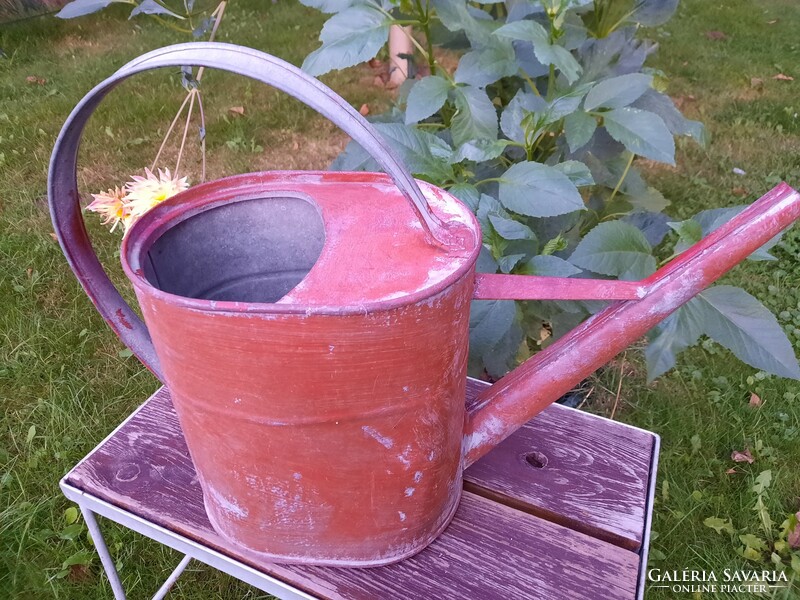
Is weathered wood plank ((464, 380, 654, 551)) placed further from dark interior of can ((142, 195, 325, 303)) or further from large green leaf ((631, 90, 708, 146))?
large green leaf ((631, 90, 708, 146))

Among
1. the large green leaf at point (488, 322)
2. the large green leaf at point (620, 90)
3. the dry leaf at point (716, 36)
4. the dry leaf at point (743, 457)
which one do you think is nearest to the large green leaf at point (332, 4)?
the large green leaf at point (620, 90)

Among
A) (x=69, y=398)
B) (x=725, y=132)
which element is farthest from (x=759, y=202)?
(x=725, y=132)

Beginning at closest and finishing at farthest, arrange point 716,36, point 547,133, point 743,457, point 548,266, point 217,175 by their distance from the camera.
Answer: point 548,266 < point 547,133 < point 743,457 < point 217,175 < point 716,36

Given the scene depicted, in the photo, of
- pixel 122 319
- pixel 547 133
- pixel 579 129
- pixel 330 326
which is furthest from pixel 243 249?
pixel 547 133

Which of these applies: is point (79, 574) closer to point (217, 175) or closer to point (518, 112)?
point (518, 112)

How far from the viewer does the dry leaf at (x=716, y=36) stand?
147 inches

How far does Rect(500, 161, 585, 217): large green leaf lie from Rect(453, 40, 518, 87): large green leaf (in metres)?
0.17

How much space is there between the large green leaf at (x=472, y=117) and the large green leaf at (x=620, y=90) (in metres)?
0.15

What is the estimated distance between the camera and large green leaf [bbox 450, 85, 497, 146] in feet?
3.28

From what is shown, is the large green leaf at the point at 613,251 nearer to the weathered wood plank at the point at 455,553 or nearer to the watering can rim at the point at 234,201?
the watering can rim at the point at 234,201

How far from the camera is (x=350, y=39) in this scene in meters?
0.96

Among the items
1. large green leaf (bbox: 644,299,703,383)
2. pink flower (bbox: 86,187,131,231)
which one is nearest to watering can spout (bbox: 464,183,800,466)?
large green leaf (bbox: 644,299,703,383)

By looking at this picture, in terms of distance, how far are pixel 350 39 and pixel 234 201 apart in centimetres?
33

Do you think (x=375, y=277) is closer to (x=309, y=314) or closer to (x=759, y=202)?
(x=309, y=314)
